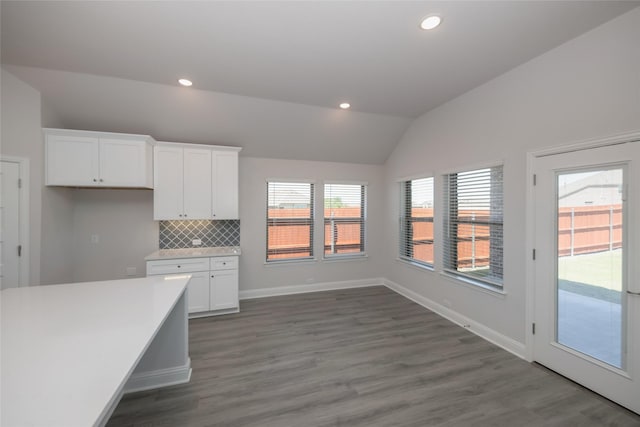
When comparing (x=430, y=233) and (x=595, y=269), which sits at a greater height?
(x=430, y=233)

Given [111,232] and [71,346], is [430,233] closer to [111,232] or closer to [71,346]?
[71,346]

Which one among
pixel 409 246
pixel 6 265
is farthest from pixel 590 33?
pixel 6 265

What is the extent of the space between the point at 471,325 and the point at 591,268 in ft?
4.74

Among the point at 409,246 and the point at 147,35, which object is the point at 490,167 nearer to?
the point at 409,246

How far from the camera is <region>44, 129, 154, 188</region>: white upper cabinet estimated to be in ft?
10.4

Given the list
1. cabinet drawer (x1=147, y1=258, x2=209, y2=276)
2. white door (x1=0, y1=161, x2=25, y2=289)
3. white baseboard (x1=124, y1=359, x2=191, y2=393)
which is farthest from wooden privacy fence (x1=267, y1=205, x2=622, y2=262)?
white door (x1=0, y1=161, x2=25, y2=289)

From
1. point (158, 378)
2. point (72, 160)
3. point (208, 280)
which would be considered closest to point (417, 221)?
point (208, 280)

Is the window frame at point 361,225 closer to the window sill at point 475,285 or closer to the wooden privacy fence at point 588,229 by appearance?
the window sill at point 475,285

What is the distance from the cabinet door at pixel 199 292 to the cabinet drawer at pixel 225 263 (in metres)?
0.16

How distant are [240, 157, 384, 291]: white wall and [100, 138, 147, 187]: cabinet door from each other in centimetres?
145

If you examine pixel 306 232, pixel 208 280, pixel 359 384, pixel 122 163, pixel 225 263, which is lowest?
pixel 359 384

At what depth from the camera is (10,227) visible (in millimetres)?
2850

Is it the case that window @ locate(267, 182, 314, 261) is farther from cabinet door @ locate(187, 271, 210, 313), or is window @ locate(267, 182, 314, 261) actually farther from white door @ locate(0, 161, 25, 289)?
white door @ locate(0, 161, 25, 289)

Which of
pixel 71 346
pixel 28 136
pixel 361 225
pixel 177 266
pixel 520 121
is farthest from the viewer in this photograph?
pixel 361 225
